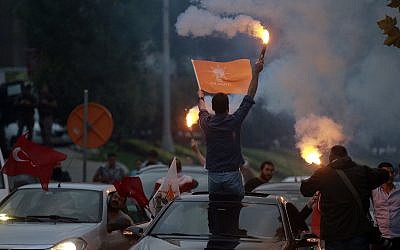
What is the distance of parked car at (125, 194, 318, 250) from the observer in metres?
9.14

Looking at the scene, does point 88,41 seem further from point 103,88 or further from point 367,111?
point 367,111

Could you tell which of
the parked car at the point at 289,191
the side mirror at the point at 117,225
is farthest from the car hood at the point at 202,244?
the parked car at the point at 289,191

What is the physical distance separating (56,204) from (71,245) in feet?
4.55

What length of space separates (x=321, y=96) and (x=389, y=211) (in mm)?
3641

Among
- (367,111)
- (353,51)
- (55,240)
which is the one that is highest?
(353,51)

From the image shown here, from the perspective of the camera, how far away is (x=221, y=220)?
9.56 metres

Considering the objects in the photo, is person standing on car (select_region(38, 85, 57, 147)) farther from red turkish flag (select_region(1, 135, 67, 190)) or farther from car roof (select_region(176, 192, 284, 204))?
car roof (select_region(176, 192, 284, 204))

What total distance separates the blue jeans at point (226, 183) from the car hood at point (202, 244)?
42.0 inches

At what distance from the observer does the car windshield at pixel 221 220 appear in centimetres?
943

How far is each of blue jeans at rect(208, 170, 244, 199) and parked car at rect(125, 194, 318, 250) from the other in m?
0.28

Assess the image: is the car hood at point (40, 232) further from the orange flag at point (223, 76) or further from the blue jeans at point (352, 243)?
the blue jeans at point (352, 243)

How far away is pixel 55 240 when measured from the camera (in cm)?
1014

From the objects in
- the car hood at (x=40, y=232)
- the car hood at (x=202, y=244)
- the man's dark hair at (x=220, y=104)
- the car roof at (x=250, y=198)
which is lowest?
the car hood at (x=40, y=232)

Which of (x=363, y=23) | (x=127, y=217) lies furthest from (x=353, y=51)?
(x=127, y=217)
